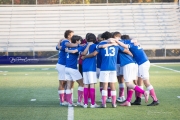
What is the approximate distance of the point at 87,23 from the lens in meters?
33.8

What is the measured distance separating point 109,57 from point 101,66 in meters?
0.30

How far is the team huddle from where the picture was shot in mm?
12320

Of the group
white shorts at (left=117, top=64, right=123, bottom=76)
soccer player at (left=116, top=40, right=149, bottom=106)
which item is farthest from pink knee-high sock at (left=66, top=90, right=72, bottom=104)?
white shorts at (left=117, top=64, right=123, bottom=76)

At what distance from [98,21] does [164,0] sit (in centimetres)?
472

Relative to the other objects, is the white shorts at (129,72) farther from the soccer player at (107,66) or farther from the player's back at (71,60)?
the player's back at (71,60)

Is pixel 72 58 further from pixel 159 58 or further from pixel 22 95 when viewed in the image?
pixel 159 58

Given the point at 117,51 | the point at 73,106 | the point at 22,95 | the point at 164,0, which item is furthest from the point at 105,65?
the point at 164,0

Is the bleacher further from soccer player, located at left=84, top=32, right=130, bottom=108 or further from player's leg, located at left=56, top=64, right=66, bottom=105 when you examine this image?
soccer player, located at left=84, top=32, right=130, bottom=108

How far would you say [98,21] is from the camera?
112ft

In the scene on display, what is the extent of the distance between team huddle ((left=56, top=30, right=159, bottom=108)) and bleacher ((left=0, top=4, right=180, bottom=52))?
18.8 metres

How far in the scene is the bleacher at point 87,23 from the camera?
107 feet

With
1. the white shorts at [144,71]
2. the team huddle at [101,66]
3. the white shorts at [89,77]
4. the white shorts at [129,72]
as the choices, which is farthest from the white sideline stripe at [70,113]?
the white shorts at [144,71]

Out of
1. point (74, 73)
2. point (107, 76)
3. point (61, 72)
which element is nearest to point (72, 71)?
point (74, 73)

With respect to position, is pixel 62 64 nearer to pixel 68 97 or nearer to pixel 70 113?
pixel 68 97
